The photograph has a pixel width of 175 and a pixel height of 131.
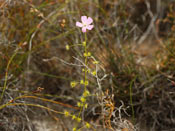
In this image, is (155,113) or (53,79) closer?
(155,113)

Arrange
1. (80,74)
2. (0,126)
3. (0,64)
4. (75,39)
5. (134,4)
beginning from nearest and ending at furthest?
(0,126) < (0,64) < (80,74) < (75,39) < (134,4)

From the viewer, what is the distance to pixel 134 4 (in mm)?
2414

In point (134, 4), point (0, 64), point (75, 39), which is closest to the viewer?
point (0, 64)

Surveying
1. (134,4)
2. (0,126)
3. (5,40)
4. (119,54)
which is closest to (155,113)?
(119,54)

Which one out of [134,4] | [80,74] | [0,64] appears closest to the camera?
[0,64]

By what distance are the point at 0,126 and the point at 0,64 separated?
36cm

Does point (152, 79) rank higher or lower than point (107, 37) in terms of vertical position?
lower

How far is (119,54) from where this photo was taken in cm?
155

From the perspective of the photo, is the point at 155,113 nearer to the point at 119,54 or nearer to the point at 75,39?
the point at 119,54

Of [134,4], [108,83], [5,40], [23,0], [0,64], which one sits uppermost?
[134,4]

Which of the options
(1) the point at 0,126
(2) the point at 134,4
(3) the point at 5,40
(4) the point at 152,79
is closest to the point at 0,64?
(3) the point at 5,40

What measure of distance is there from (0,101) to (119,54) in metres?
0.78

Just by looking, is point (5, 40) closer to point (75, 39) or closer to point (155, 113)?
point (75, 39)

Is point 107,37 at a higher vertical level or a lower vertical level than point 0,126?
higher
